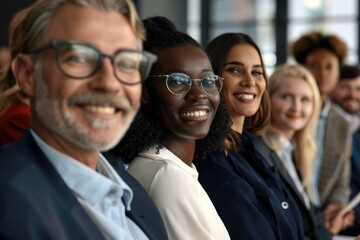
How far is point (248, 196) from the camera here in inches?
81.1

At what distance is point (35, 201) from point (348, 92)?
12.3 ft

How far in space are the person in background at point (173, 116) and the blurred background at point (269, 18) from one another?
21.3ft

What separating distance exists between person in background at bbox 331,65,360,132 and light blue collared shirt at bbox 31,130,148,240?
11.3 ft

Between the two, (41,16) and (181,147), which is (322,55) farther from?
(41,16)

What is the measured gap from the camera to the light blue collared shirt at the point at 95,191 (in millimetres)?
1332

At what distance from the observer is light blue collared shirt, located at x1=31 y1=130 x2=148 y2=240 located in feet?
4.37

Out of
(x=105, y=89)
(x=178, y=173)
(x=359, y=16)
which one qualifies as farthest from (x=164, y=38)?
(x=359, y=16)

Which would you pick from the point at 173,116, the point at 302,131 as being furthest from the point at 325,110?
the point at 173,116

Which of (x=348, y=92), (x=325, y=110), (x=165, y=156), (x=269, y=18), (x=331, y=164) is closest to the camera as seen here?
(x=165, y=156)

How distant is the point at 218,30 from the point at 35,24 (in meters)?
8.13

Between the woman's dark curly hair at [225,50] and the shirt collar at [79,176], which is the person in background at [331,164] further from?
the shirt collar at [79,176]

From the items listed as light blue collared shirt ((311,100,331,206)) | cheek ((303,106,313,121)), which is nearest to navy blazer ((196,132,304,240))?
cheek ((303,106,313,121))

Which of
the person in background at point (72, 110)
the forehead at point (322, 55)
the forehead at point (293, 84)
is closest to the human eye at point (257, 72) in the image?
the forehead at point (293, 84)

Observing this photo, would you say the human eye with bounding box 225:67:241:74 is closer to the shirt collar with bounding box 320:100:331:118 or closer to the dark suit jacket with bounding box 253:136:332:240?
the dark suit jacket with bounding box 253:136:332:240
